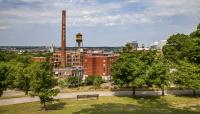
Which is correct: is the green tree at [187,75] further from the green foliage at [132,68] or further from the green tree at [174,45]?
the green tree at [174,45]

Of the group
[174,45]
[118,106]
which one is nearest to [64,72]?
[174,45]

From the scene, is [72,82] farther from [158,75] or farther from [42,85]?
[42,85]

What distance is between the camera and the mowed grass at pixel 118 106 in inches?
1507

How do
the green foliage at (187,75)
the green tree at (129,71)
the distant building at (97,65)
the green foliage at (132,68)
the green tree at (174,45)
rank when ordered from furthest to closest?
the distant building at (97,65), the green tree at (174,45), the green foliage at (132,68), the green tree at (129,71), the green foliage at (187,75)

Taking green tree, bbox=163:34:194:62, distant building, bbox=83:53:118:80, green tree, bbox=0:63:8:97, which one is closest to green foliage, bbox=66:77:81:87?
distant building, bbox=83:53:118:80

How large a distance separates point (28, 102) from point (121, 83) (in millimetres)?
14698

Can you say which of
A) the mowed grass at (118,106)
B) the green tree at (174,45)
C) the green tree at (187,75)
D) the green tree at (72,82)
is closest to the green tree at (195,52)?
the green tree at (187,75)

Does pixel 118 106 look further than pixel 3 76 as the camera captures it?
No

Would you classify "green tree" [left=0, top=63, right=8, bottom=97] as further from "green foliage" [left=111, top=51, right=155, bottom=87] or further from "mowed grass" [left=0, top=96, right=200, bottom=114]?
"green foliage" [left=111, top=51, right=155, bottom=87]

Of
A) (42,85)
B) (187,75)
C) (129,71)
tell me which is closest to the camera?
(42,85)

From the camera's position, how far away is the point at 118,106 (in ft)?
139

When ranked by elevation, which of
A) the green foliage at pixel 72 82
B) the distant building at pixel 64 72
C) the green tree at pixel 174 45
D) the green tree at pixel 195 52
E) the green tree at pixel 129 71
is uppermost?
the green tree at pixel 174 45

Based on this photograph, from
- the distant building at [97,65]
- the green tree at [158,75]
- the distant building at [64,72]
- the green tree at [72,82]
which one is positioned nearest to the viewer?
the green tree at [158,75]

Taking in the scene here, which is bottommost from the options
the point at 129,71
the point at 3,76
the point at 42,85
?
the point at 42,85
